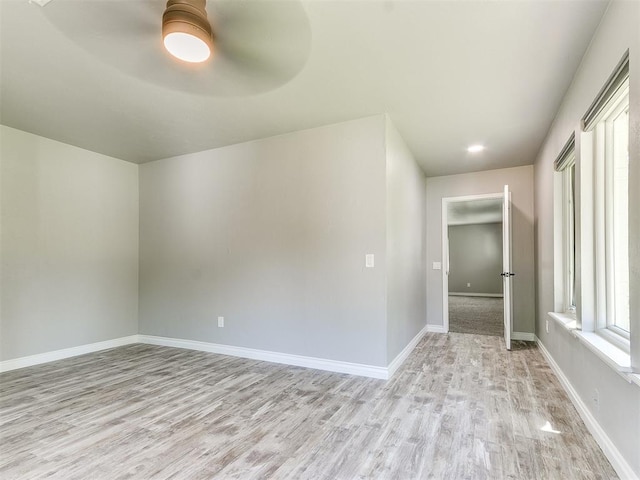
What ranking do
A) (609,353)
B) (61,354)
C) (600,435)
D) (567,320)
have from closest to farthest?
(609,353), (600,435), (567,320), (61,354)

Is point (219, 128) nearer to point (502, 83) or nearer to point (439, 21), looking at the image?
point (439, 21)

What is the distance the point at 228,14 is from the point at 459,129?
102 inches

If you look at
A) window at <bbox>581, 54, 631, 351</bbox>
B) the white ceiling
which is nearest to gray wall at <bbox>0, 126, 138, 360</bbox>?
the white ceiling

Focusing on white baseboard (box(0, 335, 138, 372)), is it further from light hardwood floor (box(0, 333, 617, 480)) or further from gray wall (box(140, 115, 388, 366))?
gray wall (box(140, 115, 388, 366))

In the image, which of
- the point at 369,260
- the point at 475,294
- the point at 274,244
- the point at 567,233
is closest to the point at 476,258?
the point at 475,294

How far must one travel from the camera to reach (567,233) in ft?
10.7

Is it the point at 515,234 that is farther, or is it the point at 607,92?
the point at 515,234

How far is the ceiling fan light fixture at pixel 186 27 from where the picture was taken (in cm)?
158

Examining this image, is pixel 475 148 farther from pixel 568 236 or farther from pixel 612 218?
pixel 612 218

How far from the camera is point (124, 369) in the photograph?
139 inches

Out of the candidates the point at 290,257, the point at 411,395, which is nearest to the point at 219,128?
the point at 290,257

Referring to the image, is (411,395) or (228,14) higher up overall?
(228,14)

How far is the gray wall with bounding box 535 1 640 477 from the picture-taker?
5.05ft

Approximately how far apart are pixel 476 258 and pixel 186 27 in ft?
35.5
